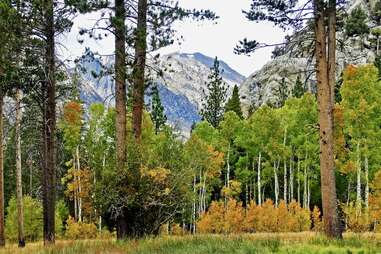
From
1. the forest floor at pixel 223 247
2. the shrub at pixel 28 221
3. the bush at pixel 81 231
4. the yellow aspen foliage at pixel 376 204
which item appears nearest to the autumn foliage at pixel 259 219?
the yellow aspen foliage at pixel 376 204

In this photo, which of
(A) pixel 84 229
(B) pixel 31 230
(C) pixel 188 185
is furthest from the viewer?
(B) pixel 31 230

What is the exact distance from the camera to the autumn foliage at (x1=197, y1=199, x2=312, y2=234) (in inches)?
1341

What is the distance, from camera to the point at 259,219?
35.6m

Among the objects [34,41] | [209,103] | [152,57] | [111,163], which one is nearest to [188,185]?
[111,163]

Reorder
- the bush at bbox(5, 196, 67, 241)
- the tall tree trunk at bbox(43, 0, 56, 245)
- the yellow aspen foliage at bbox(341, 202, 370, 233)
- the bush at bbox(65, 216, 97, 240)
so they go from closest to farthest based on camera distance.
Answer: the tall tree trunk at bbox(43, 0, 56, 245) → the yellow aspen foliage at bbox(341, 202, 370, 233) → the bush at bbox(65, 216, 97, 240) → the bush at bbox(5, 196, 67, 241)

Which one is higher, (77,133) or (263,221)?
(77,133)

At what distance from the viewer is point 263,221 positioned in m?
35.2

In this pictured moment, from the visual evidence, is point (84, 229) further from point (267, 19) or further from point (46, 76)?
point (267, 19)

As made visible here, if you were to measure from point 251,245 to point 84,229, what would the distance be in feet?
94.1

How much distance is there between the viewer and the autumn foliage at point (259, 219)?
34.1 meters

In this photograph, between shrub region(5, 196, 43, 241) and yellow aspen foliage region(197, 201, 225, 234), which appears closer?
yellow aspen foliage region(197, 201, 225, 234)

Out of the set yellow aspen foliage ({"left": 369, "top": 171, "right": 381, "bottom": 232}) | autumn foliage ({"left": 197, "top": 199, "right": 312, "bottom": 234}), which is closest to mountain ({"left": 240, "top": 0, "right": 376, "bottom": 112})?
autumn foliage ({"left": 197, "top": 199, "right": 312, "bottom": 234})

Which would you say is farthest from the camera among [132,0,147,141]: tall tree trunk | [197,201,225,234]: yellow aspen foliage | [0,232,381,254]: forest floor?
[197,201,225,234]: yellow aspen foliage

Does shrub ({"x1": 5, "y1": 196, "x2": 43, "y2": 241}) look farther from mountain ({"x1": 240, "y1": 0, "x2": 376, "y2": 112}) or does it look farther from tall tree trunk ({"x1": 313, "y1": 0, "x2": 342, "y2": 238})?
mountain ({"x1": 240, "y1": 0, "x2": 376, "y2": 112})
